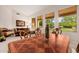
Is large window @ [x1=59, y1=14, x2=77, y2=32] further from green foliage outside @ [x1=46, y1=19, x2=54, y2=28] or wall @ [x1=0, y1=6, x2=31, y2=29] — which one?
wall @ [x1=0, y1=6, x2=31, y2=29]

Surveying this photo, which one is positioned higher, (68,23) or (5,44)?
(68,23)

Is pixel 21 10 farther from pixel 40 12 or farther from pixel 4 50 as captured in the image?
pixel 4 50

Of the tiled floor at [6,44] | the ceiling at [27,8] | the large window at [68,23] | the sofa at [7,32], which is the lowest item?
the tiled floor at [6,44]

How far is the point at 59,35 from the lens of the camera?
2486 mm

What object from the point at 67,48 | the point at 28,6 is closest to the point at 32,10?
the point at 28,6

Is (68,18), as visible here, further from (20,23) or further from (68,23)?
(20,23)

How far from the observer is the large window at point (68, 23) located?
7.86 feet

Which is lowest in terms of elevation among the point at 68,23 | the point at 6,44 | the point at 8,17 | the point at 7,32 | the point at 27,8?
the point at 6,44

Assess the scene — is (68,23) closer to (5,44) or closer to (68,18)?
(68,18)

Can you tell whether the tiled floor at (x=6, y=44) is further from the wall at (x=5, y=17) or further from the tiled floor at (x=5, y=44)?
the wall at (x=5, y=17)

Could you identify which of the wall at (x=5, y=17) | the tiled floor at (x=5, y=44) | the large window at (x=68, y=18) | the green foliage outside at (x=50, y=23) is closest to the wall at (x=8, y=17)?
the wall at (x=5, y=17)

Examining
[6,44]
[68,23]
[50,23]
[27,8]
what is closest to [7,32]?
[6,44]

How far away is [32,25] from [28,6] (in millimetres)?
363

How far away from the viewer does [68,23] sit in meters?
2.43
